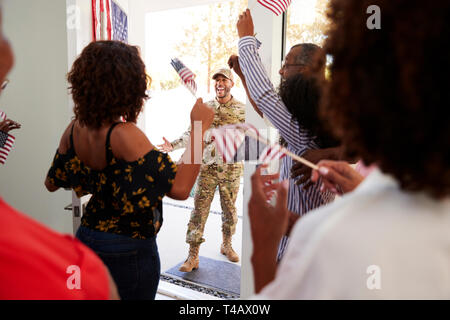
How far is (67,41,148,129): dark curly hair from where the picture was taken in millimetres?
1059

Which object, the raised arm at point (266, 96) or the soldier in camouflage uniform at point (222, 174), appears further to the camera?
the soldier in camouflage uniform at point (222, 174)

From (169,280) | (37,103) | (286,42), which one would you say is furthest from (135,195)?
(169,280)

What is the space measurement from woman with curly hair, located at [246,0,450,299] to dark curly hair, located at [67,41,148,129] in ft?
2.71

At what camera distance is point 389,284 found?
0.38 metres

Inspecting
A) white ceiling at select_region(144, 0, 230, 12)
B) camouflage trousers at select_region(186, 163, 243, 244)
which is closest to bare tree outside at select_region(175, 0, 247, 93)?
white ceiling at select_region(144, 0, 230, 12)

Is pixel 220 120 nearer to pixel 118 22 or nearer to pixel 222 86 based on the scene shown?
pixel 222 86

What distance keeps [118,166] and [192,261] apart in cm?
194

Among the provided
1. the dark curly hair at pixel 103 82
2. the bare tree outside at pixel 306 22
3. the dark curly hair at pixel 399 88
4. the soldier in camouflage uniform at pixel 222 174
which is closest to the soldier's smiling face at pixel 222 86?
the soldier in camouflage uniform at pixel 222 174

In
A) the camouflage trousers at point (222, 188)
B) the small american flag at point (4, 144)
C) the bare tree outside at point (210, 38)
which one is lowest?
the camouflage trousers at point (222, 188)

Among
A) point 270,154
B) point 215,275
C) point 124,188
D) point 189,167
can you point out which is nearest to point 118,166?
point 124,188

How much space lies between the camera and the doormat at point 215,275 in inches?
Result: 100

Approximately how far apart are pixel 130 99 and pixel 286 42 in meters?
1.07

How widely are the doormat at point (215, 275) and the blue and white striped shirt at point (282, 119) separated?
1419mm

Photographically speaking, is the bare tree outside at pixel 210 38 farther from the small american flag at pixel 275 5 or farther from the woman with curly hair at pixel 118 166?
the woman with curly hair at pixel 118 166
